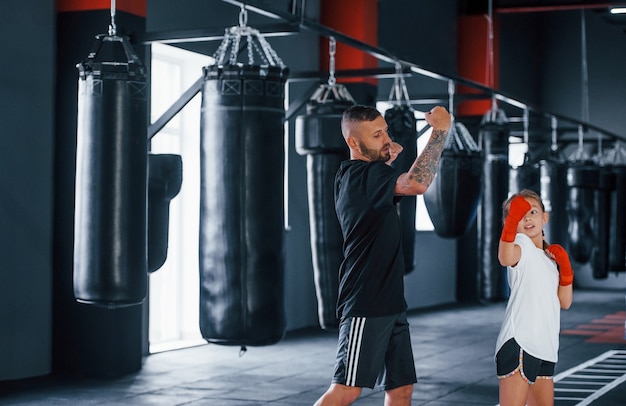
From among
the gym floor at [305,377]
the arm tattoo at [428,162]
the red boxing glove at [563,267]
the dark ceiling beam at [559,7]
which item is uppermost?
the dark ceiling beam at [559,7]

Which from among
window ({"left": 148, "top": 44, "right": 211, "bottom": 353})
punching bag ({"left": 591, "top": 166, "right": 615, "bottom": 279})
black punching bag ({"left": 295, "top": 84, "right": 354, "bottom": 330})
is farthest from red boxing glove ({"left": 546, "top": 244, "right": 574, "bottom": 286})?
punching bag ({"left": 591, "top": 166, "right": 615, "bottom": 279})

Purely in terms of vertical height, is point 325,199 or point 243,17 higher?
point 243,17

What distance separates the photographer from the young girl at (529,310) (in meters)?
3.47

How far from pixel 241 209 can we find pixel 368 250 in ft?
3.82

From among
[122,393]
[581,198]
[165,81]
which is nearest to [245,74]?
[122,393]

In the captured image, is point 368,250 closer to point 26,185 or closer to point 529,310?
point 529,310

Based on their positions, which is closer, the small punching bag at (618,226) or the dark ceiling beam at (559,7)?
the dark ceiling beam at (559,7)

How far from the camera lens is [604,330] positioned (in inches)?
363

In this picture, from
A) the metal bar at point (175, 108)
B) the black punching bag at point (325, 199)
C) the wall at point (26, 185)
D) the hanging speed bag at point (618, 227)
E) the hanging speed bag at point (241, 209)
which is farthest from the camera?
the hanging speed bag at point (618, 227)

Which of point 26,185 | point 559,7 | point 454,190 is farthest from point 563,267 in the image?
point 559,7

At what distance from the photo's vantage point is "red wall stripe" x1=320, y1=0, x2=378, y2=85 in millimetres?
9391

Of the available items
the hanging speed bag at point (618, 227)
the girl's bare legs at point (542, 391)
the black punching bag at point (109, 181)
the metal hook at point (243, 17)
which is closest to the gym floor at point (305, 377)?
the black punching bag at point (109, 181)

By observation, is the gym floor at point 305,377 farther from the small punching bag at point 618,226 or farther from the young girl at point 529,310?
the small punching bag at point 618,226

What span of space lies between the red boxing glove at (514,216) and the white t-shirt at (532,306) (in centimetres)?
16
